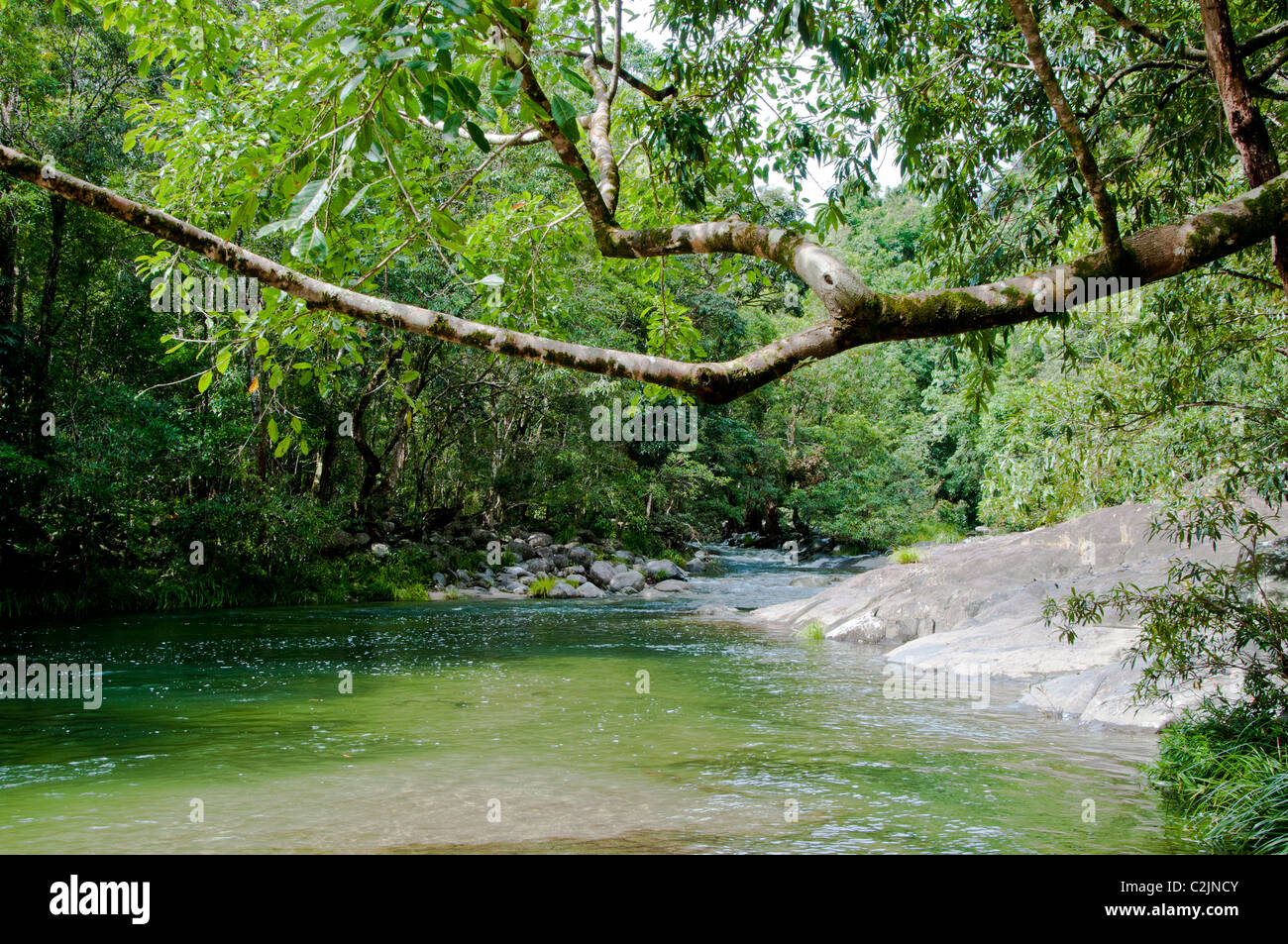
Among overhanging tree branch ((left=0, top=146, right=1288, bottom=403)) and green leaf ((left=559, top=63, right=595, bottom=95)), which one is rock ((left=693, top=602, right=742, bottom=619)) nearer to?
overhanging tree branch ((left=0, top=146, right=1288, bottom=403))

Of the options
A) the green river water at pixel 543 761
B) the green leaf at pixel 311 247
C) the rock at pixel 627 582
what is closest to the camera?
the green leaf at pixel 311 247

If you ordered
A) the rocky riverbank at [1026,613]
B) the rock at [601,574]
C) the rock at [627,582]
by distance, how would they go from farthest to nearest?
the rock at [601,574]
the rock at [627,582]
the rocky riverbank at [1026,613]

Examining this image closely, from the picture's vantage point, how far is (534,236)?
5.48 meters

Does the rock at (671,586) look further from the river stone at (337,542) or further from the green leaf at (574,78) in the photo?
the green leaf at (574,78)

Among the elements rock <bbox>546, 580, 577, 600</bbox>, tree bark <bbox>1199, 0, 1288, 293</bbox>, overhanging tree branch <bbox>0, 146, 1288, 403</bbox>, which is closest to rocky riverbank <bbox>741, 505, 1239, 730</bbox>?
tree bark <bbox>1199, 0, 1288, 293</bbox>

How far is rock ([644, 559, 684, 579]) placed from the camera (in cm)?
2450

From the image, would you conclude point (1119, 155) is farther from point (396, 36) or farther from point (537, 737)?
point (537, 737)

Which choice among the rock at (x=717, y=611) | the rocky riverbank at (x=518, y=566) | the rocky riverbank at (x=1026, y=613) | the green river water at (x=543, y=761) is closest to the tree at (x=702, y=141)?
the green river water at (x=543, y=761)

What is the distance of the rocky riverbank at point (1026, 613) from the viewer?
841 cm

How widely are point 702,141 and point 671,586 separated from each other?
18.7 meters

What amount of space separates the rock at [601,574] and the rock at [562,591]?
4.78 ft

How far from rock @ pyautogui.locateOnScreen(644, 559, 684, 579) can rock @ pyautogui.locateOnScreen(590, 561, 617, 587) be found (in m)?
1.17

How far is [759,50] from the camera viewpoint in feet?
18.6
